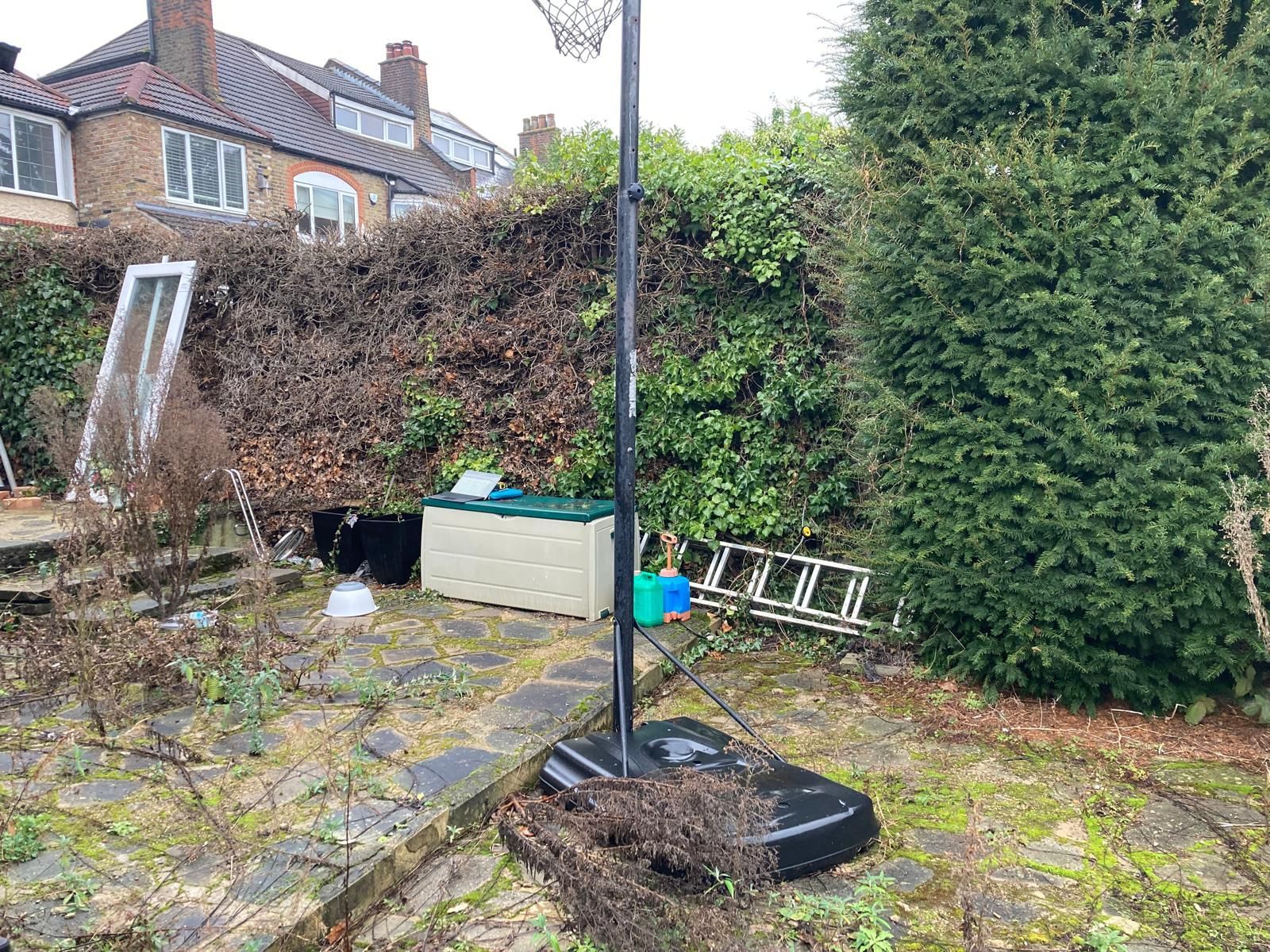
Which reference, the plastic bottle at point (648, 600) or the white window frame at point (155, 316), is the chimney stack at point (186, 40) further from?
the plastic bottle at point (648, 600)

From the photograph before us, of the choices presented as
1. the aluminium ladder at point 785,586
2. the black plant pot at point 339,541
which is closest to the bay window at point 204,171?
the black plant pot at point 339,541

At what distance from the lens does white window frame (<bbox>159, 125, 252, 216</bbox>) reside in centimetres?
1641

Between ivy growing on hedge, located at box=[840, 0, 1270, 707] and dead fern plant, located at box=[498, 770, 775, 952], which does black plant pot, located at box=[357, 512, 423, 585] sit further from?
dead fern plant, located at box=[498, 770, 775, 952]

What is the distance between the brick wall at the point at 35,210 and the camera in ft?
50.4

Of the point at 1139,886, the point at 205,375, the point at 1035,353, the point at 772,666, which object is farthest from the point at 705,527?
the point at 205,375

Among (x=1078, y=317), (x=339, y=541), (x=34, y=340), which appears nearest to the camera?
(x=1078, y=317)

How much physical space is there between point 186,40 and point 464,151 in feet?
42.6

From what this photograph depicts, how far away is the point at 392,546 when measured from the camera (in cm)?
598

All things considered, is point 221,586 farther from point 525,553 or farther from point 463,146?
point 463,146

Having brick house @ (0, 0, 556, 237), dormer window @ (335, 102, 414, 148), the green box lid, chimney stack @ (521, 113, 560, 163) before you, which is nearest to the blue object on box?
the green box lid

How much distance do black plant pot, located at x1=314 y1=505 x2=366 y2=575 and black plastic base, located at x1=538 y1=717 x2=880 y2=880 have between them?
3844 millimetres

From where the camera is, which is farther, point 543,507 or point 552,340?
point 552,340

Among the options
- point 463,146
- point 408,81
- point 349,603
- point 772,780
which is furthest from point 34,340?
point 463,146

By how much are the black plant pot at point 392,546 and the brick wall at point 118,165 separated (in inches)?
512
